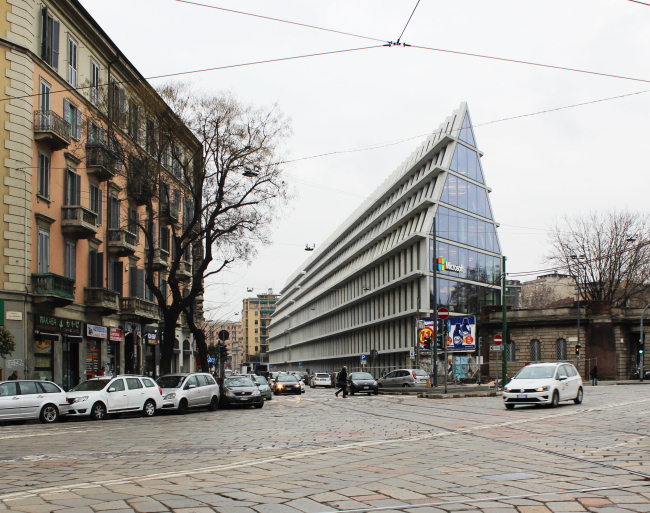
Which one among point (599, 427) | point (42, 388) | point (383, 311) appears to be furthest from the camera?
point (383, 311)

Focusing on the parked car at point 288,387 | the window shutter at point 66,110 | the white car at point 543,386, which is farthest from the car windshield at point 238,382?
the parked car at point 288,387

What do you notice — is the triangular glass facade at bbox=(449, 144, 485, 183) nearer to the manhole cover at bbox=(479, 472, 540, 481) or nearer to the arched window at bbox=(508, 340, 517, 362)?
the arched window at bbox=(508, 340, 517, 362)

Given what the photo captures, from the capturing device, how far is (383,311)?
243 ft

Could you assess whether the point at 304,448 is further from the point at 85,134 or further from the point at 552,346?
the point at 552,346

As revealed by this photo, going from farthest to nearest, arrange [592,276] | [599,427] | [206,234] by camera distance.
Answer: [592,276]
[206,234]
[599,427]

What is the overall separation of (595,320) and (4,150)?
4403cm

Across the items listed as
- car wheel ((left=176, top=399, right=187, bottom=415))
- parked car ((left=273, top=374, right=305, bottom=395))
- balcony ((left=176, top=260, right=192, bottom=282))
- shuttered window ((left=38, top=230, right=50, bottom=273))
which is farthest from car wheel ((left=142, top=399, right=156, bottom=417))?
parked car ((left=273, top=374, right=305, bottom=395))

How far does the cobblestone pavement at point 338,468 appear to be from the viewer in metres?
7.27

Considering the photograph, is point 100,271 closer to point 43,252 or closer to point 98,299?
point 98,299

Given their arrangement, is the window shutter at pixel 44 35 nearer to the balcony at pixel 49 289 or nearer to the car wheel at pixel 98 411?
the balcony at pixel 49 289

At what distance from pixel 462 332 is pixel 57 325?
67.6 feet

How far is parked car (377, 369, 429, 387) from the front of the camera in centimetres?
4357

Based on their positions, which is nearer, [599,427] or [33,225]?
[599,427]

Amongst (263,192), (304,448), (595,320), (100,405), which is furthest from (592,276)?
(304,448)
